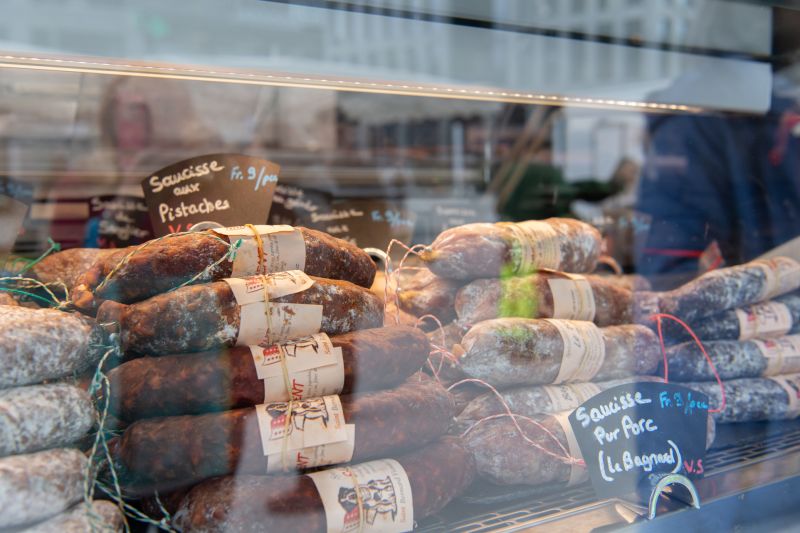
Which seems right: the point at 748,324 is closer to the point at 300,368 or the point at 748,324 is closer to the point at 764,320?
the point at 764,320

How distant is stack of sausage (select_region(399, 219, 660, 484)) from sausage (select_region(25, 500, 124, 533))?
2.92ft

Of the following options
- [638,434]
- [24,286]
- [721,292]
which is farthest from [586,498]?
[24,286]

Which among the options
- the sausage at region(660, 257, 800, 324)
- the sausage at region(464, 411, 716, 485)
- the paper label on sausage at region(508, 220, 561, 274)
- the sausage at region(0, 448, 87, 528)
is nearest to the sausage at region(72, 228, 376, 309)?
the sausage at region(0, 448, 87, 528)

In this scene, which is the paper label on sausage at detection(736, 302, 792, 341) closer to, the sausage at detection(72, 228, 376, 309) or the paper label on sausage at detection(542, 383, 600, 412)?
the paper label on sausage at detection(542, 383, 600, 412)

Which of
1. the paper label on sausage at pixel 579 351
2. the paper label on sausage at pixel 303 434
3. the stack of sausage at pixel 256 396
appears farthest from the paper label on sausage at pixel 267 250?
the paper label on sausage at pixel 579 351

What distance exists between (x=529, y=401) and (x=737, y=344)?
0.86 m

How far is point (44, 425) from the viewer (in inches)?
53.8

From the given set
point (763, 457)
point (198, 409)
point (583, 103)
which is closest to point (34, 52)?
point (198, 409)

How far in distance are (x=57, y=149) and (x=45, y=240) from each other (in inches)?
39.7

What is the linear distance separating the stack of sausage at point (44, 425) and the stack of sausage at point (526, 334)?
95 centimetres

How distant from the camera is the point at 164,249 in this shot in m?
1.63

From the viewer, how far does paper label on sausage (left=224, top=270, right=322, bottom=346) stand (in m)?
1.62

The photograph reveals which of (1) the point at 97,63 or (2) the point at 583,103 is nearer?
(1) the point at 97,63

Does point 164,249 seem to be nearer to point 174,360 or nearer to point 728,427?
point 174,360
